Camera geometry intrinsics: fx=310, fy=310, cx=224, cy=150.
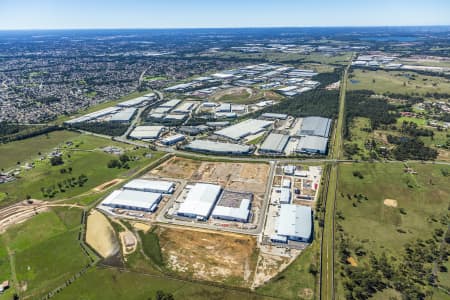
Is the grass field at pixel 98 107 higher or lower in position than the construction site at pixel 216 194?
higher

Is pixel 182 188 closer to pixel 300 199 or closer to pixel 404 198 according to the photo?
pixel 300 199

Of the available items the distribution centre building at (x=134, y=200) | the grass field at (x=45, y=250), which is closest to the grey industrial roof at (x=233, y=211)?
the distribution centre building at (x=134, y=200)

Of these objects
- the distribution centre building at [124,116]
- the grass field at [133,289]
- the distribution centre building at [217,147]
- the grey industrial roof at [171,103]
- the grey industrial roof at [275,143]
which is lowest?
the grass field at [133,289]

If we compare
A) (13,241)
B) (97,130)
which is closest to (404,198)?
(13,241)

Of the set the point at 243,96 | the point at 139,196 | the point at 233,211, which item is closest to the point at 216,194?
the point at 233,211

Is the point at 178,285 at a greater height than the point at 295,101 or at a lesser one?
lesser

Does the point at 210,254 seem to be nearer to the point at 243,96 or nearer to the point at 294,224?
the point at 294,224

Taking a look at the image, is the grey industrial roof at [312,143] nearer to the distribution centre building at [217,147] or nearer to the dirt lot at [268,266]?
the distribution centre building at [217,147]
